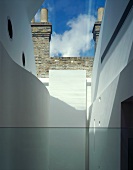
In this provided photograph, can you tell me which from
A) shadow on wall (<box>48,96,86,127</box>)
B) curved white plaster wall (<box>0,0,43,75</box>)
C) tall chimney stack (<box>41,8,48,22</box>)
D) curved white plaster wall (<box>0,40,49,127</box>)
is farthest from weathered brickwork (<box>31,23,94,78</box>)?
curved white plaster wall (<box>0,40,49,127</box>)

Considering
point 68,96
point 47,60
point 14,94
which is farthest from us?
point 47,60

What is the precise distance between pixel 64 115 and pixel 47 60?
1.71 m

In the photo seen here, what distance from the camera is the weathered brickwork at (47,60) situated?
780cm

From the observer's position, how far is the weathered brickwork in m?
7.80

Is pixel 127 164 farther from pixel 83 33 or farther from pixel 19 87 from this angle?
pixel 83 33

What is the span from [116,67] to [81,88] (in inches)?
155

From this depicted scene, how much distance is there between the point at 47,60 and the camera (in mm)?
7988

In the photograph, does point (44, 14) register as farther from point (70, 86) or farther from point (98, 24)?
point (70, 86)

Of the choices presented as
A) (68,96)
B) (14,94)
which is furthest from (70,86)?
(14,94)

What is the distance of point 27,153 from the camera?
3.88 m

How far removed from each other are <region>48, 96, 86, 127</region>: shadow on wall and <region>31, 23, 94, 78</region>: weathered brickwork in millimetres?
937

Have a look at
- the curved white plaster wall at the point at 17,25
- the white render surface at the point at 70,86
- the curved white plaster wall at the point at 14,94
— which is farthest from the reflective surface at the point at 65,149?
the curved white plaster wall at the point at 17,25

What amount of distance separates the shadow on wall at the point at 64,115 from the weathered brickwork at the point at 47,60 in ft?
3.07

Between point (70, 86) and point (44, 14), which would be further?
point (70, 86)
